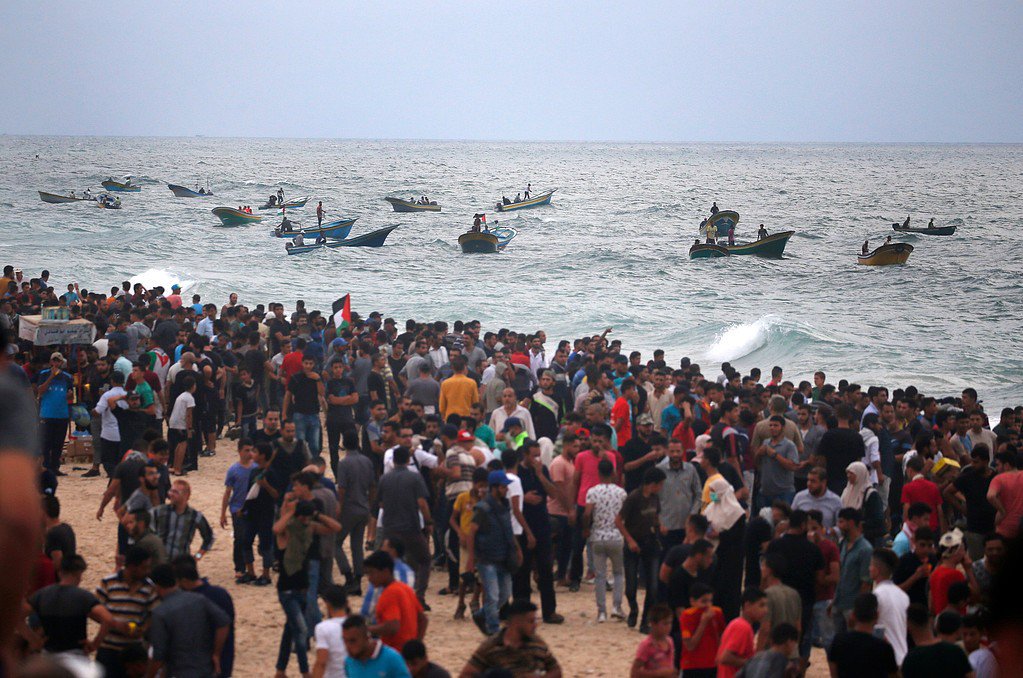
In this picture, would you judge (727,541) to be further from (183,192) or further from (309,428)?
(183,192)

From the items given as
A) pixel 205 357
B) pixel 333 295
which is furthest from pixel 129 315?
pixel 333 295

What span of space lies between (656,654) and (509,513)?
243cm

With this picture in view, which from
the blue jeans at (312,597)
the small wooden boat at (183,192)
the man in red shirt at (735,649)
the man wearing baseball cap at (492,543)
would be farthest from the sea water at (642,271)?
the blue jeans at (312,597)

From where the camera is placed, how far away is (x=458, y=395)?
1287 centimetres

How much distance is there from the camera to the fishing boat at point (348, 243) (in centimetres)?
5162

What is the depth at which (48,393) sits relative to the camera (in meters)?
12.9

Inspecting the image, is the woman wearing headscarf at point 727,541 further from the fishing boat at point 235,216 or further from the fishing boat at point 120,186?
the fishing boat at point 120,186

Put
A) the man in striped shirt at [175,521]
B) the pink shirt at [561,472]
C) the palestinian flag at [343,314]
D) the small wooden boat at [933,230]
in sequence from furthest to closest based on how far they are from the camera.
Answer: the small wooden boat at [933,230] → the palestinian flag at [343,314] → the pink shirt at [561,472] → the man in striped shirt at [175,521]

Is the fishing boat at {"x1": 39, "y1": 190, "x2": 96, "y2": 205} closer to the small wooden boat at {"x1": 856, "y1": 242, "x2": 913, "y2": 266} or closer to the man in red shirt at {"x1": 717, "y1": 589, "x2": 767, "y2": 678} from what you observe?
the small wooden boat at {"x1": 856, "y1": 242, "x2": 913, "y2": 266}

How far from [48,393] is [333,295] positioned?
30641 millimetres

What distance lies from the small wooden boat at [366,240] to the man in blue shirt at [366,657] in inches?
1842

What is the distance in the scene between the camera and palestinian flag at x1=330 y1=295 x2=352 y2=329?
1930 cm

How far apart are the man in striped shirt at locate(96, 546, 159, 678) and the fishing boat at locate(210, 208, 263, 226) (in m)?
63.6

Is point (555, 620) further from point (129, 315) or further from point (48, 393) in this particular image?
point (129, 315)
